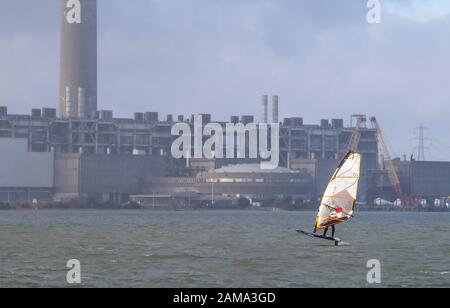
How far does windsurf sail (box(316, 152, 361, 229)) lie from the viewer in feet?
298

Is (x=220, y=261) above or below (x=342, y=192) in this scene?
below

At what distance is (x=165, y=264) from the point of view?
7762cm

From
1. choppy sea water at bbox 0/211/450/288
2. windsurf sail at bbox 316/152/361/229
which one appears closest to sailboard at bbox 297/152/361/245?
windsurf sail at bbox 316/152/361/229

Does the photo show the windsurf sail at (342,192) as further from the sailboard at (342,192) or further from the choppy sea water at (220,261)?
the choppy sea water at (220,261)

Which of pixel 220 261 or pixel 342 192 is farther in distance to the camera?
pixel 342 192

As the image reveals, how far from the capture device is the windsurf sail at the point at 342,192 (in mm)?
90688

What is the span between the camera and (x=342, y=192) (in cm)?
9106

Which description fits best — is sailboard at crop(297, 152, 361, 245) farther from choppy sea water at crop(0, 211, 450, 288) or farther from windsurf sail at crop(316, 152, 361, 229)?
choppy sea water at crop(0, 211, 450, 288)

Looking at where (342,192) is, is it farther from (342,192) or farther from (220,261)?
(220,261)

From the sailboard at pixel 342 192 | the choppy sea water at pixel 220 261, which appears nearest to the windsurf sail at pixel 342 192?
the sailboard at pixel 342 192

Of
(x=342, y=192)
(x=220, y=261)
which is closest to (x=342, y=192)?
(x=342, y=192)

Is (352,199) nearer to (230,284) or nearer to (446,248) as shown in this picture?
(446,248)
